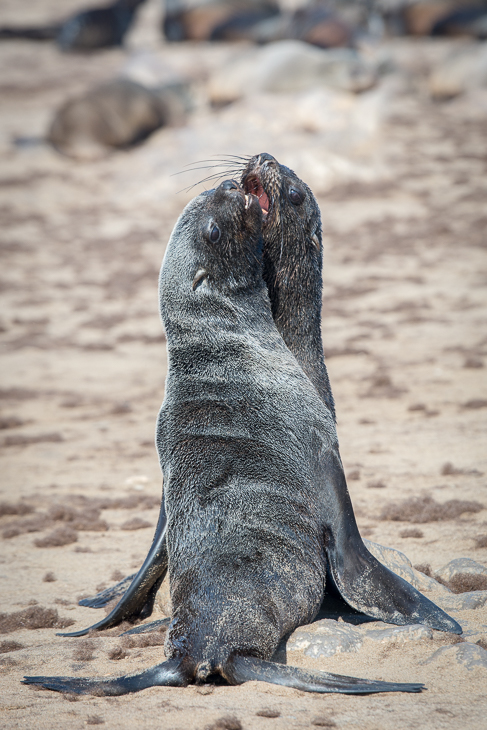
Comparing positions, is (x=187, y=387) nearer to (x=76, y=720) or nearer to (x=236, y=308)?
(x=236, y=308)

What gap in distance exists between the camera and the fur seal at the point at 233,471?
3078 millimetres

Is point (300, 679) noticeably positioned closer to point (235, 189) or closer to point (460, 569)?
point (460, 569)

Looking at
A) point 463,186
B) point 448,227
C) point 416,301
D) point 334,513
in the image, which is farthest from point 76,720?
point 463,186

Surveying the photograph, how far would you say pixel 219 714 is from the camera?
2.73m

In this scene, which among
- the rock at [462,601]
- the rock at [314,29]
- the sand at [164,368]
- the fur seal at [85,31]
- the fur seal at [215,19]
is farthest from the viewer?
the fur seal at [85,31]

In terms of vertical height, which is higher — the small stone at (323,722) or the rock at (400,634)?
the rock at (400,634)

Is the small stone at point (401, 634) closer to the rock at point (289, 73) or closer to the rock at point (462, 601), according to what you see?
the rock at point (462, 601)

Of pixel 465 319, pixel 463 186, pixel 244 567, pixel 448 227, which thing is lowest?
pixel 244 567

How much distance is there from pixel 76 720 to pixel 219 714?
52 cm

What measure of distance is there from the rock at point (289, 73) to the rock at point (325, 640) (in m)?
16.1

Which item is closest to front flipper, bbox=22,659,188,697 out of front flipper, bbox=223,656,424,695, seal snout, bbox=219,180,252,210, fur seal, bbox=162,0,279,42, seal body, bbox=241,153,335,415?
front flipper, bbox=223,656,424,695

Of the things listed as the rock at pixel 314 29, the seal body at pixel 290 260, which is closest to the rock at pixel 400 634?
the seal body at pixel 290 260

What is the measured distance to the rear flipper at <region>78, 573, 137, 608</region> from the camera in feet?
13.8

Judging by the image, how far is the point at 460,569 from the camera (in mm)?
4168
